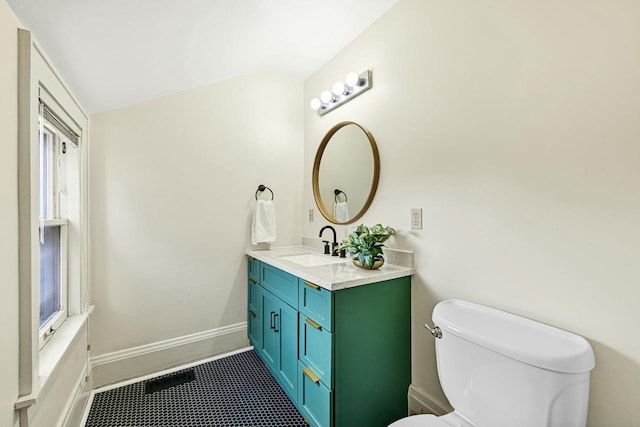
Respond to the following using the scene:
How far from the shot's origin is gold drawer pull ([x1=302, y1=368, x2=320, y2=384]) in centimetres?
138

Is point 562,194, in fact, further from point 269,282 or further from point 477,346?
point 269,282

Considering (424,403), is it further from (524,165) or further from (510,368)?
(524,165)

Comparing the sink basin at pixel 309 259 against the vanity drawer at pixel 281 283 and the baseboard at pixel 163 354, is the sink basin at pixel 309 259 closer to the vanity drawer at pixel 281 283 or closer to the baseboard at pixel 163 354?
the vanity drawer at pixel 281 283

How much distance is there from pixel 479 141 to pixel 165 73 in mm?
1802

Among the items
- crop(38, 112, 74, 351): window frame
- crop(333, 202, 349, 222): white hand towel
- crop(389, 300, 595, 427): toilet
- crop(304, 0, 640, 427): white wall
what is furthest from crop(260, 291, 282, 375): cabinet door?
crop(38, 112, 74, 351): window frame

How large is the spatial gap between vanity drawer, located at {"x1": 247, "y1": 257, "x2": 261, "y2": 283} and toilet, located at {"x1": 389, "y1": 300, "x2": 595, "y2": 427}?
4.39 ft

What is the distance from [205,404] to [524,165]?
6.79 feet

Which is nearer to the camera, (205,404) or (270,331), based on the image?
(205,404)

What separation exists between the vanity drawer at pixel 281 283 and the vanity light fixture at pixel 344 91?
50.6 inches

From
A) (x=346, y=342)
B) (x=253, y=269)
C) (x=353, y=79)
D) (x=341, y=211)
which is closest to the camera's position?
(x=346, y=342)

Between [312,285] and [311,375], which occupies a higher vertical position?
[312,285]

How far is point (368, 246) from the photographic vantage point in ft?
5.07

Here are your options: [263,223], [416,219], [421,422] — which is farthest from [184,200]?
[421,422]

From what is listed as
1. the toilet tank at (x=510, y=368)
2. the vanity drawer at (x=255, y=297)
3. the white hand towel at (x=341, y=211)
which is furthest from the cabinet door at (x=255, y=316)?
the toilet tank at (x=510, y=368)
